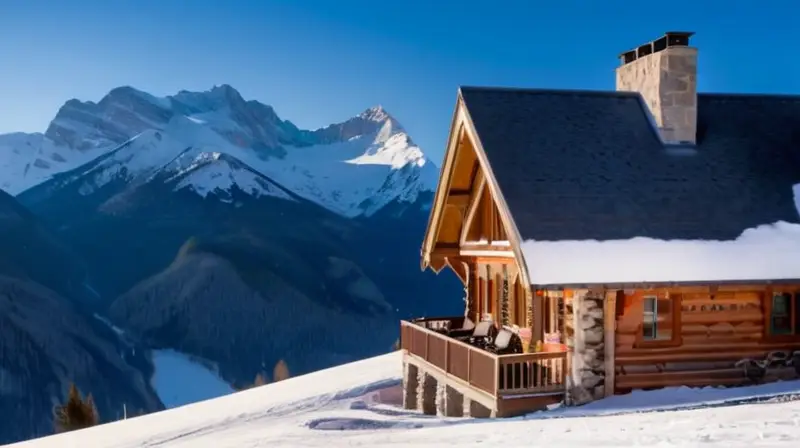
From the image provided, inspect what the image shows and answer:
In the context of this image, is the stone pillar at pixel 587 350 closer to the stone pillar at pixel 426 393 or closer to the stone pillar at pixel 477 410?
the stone pillar at pixel 477 410

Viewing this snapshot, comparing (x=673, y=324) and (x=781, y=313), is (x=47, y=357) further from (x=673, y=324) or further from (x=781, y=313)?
(x=781, y=313)

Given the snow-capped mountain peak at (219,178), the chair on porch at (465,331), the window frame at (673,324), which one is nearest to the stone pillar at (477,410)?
the window frame at (673,324)

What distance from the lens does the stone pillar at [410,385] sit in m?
20.5

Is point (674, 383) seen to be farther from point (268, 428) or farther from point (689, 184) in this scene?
point (268, 428)

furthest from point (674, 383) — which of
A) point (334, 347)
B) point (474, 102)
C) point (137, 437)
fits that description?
point (334, 347)

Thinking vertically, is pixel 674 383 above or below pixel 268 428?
above

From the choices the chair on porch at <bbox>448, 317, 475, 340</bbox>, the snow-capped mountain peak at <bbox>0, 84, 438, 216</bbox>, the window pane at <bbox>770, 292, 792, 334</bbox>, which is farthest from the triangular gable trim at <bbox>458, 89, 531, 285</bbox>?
the snow-capped mountain peak at <bbox>0, 84, 438, 216</bbox>

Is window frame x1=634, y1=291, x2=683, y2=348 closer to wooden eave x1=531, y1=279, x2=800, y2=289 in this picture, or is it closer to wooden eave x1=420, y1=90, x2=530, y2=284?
wooden eave x1=531, y1=279, x2=800, y2=289

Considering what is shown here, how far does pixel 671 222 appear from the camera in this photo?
15.1 m

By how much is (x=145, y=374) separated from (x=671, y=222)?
285 ft

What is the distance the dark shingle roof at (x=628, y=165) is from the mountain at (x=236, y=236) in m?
82.2

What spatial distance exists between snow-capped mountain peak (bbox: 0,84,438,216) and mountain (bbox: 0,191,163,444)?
52838mm

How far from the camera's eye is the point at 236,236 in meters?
121

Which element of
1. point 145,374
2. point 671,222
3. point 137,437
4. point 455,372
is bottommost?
point 145,374
